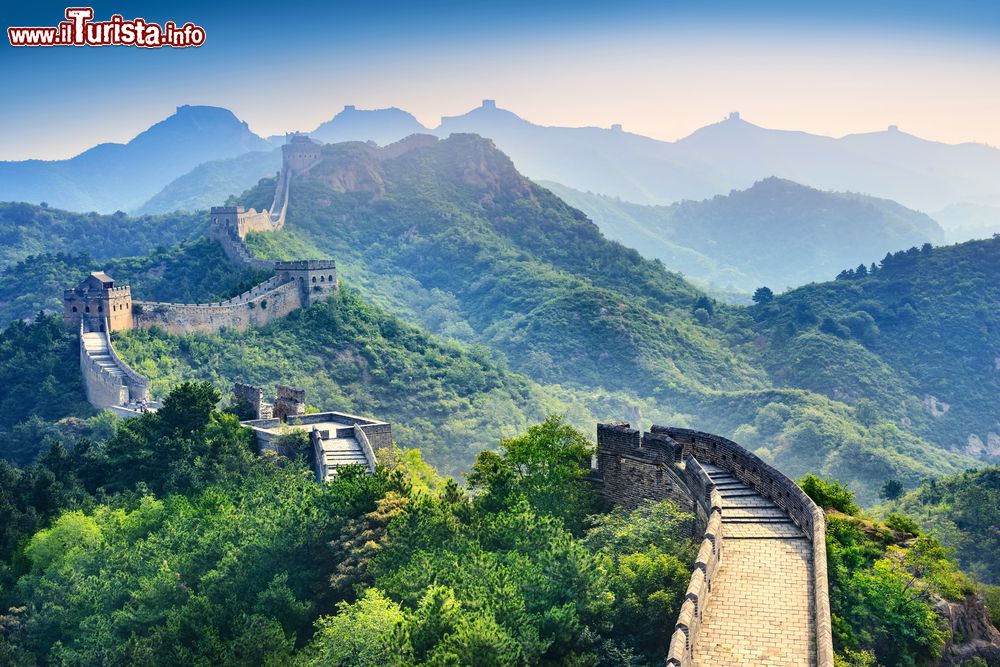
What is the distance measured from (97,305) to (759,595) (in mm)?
51302

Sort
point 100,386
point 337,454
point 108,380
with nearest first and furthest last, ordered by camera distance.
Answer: point 337,454
point 108,380
point 100,386

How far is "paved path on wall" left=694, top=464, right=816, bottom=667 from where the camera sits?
1666 centimetres

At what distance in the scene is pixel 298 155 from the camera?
12850 cm

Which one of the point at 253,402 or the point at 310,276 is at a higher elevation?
the point at 310,276

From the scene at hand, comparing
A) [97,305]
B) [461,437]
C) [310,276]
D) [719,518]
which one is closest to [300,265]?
[310,276]

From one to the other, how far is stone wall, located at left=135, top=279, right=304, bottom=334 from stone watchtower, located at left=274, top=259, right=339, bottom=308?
1.42 feet

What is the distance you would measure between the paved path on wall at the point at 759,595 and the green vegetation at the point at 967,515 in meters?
31.6

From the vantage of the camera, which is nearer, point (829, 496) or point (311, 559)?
point (829, 496)

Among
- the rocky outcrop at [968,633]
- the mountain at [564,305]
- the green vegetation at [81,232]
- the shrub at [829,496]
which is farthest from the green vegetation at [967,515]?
the green vegetation at [81,232]

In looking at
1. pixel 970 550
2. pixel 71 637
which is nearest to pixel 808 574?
pixel 71 637

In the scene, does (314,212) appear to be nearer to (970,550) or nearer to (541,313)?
(541,313)

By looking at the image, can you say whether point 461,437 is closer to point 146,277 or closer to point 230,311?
point 230,311

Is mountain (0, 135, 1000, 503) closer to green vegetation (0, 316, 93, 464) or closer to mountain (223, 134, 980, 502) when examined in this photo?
mountain (223, 134, 980, 502)

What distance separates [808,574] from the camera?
18812 millimetres
